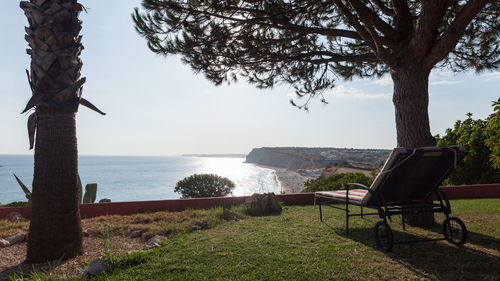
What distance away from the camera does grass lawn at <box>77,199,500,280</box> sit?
7.86 feet

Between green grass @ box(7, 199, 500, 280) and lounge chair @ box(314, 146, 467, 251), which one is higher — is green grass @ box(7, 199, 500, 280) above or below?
below

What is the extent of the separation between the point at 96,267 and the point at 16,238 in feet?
6.75

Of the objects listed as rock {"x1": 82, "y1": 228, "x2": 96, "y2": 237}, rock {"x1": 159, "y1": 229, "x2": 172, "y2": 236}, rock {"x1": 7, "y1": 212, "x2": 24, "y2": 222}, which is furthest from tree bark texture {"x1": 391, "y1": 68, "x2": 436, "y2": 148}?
rock {"x1": 7, "y1": 212, "x2": 24, "y2": 222}

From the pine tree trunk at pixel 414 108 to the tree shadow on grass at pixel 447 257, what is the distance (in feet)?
3.46

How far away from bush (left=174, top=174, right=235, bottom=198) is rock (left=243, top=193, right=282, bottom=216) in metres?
4.83

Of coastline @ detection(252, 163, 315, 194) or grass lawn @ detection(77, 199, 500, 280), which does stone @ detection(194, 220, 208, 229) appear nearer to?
grass lawn @ detection(77, 199, 500, 280)

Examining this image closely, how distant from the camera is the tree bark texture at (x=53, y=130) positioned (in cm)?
299

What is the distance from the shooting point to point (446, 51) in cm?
400

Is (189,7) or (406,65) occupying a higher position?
(189,7)

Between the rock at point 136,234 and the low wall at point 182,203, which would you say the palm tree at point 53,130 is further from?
the low wall at point 182,203

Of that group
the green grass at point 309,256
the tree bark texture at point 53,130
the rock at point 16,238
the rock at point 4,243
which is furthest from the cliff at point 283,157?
the tree bark texture at point 53,130

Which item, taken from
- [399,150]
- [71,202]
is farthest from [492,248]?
[71,202]

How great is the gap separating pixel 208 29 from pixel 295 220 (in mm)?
3940

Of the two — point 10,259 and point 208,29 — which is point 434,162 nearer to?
point 208,29
